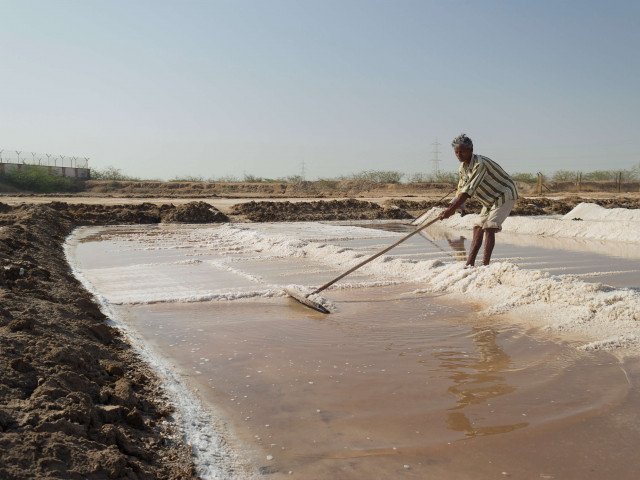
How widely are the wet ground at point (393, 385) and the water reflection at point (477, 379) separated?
10mm

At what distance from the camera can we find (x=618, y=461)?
7.95 ft

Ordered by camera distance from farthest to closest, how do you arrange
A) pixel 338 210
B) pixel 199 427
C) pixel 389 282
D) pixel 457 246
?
pixel 338 210 < pixel 457 246 < pixel 389 282 < pixel 199 427

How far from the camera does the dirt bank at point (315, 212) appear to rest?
18.2m

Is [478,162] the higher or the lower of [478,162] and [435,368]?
the higher

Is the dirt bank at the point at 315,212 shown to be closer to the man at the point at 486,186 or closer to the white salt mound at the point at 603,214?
the white salt mound at the point at 603,214

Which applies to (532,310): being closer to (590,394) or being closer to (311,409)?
(590,394)

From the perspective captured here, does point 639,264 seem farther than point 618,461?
Yes

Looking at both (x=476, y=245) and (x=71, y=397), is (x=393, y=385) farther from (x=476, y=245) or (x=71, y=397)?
(x=476, y=245)

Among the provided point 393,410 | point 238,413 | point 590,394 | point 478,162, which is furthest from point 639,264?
point 238,413

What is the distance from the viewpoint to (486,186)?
253 inches

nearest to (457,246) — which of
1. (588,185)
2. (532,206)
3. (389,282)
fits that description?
(389,282)

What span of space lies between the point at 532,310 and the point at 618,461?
8.38ft

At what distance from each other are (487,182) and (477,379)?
3.43 m

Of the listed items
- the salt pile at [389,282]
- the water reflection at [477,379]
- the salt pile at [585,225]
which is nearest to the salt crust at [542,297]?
the salt pile at [389,282]
